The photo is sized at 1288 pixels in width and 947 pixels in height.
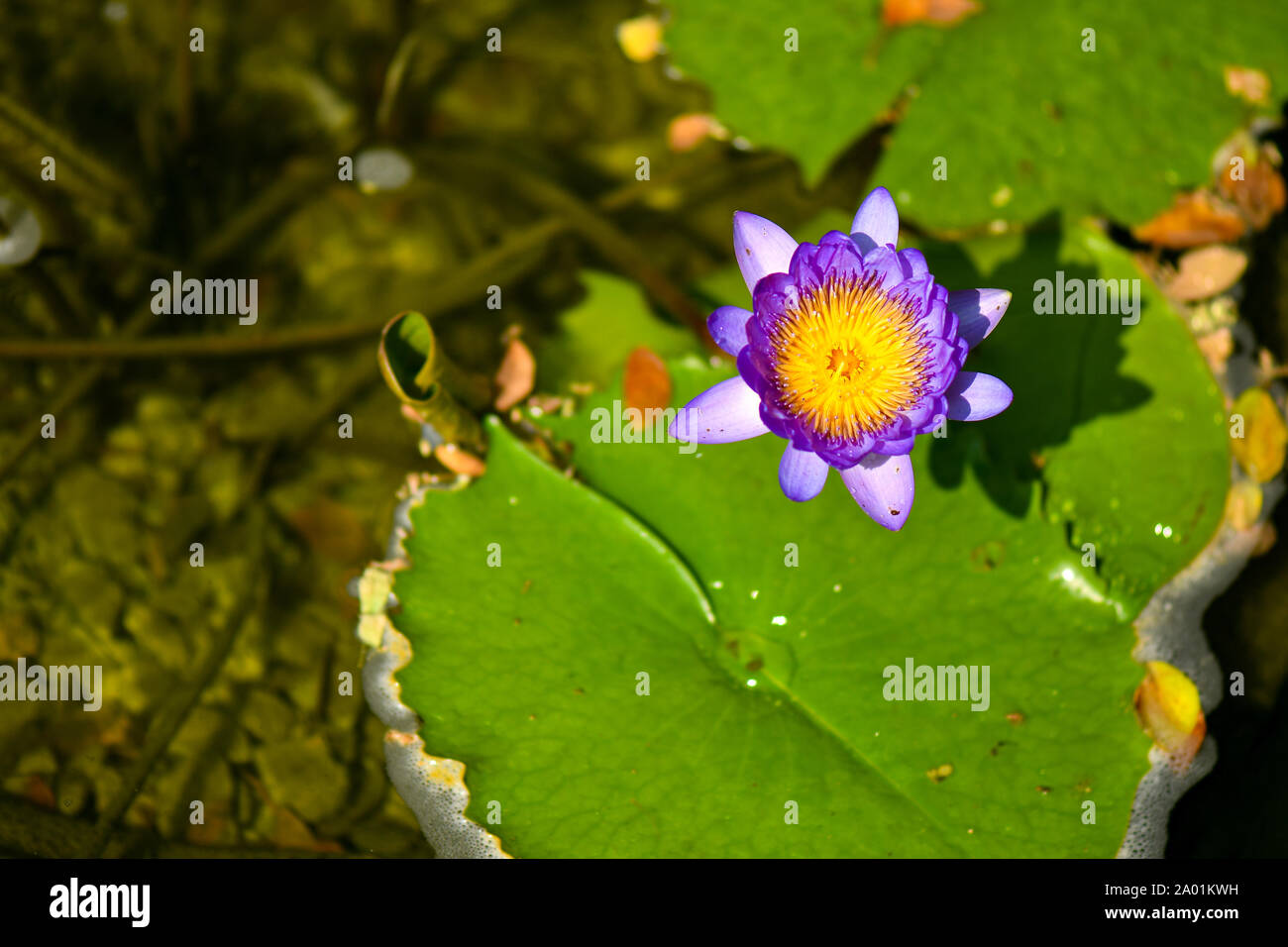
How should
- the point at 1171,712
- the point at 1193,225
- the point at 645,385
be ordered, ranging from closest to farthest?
the point at 1171,712 → the point at 645,385 → the point at 1193,225

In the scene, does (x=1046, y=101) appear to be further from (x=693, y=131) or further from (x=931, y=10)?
(x=693, y=131)

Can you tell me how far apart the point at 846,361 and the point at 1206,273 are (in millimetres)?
1857

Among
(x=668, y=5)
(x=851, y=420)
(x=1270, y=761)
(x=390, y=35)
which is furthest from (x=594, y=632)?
(x=390, y=35)

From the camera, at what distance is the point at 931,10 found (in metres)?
2.94

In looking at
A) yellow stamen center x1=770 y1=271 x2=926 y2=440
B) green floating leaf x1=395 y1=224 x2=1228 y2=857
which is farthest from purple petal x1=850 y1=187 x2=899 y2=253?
green floating leaf x1=395 y1=224 x2=1228 y2=857

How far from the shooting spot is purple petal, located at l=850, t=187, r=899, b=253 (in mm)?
2078

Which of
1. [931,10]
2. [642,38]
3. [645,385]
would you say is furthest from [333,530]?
[931,10]

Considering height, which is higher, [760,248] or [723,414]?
[760,248]

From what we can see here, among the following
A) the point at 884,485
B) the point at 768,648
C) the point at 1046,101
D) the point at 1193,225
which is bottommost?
the point at 768,648

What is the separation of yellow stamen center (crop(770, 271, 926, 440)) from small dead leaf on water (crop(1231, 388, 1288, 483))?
1.58m

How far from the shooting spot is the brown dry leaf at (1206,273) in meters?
3.02

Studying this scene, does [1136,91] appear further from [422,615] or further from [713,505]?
[422,615]

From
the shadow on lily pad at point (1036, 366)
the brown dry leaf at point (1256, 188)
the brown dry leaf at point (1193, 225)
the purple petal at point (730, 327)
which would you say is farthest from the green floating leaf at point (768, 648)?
the brown dry leaf at point (1256, 188)
